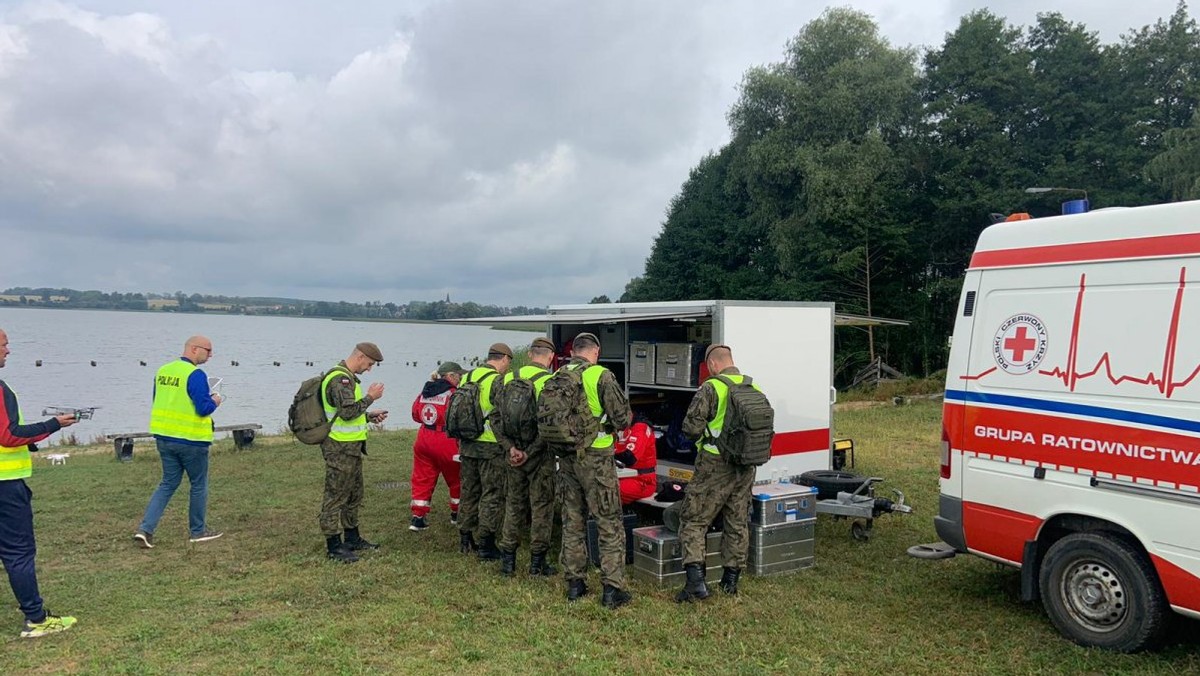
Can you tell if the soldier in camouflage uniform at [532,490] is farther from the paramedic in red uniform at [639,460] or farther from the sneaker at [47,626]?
the sneaker at [47,626]

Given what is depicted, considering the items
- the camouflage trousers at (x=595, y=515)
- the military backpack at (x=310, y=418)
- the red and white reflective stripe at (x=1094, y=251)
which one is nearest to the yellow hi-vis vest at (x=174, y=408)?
the military backpack at (x=310, y=418)

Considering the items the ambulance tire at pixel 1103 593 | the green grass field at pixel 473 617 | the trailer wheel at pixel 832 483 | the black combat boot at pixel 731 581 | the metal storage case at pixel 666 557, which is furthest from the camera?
the trailer wheel at pixel 832 483

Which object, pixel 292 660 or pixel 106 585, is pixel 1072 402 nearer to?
pixel 292 660

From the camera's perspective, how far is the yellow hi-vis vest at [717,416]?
5.40m

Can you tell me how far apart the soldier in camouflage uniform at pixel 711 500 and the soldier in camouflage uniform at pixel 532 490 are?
115 centimetres

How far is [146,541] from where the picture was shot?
266 inches

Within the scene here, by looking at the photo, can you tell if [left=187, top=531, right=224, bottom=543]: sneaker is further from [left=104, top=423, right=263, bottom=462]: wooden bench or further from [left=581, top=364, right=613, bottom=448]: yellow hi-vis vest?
[left=104, top=423, right=263, bottom=462]: wooden bench

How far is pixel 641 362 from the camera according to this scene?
26.1 ft

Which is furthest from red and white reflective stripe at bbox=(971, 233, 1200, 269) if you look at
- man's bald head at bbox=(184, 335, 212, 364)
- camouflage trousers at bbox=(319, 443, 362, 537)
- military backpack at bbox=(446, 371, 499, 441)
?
man's bald head at bbox=(184, 335, 212, 364)

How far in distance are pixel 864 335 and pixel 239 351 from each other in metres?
40.2

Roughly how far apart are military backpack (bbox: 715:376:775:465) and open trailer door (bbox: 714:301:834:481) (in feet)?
4.20

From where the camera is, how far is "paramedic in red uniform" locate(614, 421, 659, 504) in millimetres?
6535

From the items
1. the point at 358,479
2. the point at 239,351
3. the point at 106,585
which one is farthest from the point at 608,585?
the point at 239,351

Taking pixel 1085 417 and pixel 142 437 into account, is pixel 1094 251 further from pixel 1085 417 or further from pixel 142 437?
pixel 142 437
